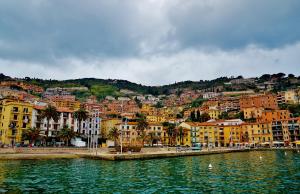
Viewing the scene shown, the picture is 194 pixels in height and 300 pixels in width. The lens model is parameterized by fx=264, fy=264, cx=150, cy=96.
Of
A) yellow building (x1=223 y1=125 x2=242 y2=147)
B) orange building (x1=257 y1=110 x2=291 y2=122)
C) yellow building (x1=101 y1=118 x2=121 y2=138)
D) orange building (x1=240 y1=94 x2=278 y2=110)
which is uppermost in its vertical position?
orange building (x1=240 y1=94 x2=278 y2=110)

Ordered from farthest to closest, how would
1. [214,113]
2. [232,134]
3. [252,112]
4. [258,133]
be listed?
[214,113], [252,112], [232,134], [258,133]

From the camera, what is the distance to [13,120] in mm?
87438

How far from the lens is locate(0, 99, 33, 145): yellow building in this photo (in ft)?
281

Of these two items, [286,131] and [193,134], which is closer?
[286,131]

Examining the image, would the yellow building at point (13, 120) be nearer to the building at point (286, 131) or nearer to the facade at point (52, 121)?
the facade at point (52, 121)

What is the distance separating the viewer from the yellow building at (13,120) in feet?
281

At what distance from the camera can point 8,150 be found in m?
64.0

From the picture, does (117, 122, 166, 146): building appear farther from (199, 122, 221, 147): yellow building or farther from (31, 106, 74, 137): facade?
(31, 106, 74, 137): facade

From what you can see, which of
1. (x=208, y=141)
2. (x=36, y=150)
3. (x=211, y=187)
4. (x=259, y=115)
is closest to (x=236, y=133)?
(x=208, y=141)

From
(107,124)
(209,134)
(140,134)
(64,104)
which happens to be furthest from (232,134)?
(64,104)

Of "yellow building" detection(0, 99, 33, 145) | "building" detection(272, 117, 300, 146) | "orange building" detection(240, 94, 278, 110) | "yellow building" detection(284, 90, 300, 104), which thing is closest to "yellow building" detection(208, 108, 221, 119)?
"orange building" detection(240, 94, 278, 110)

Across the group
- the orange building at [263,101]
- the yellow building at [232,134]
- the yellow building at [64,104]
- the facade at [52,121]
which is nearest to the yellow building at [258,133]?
the yellow building at [232,134]

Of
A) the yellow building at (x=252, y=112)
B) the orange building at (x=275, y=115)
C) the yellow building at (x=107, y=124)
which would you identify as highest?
the yellow building at (x=252, y=112)

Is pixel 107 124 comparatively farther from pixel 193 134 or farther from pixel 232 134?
pixel 232 134
